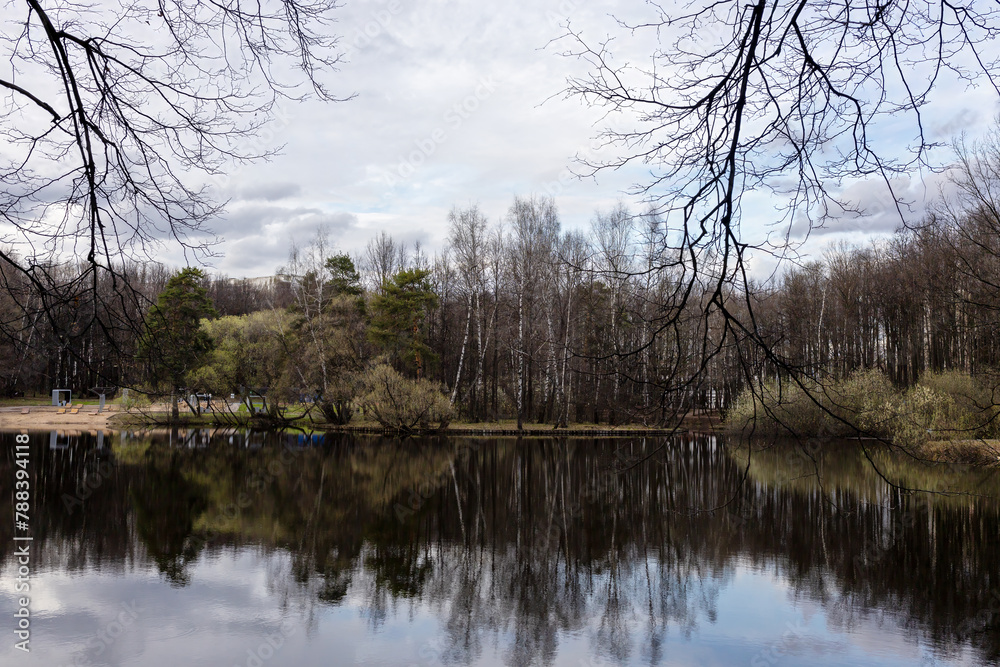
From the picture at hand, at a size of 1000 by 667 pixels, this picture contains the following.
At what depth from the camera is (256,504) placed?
15211 mm

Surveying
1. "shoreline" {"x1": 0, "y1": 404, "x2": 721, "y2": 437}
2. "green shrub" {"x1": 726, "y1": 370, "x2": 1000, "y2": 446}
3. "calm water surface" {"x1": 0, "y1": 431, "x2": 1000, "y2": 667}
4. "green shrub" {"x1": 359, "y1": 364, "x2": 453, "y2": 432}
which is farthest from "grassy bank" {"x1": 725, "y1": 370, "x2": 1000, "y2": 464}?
"green shrub" {"x1": 359, "y1": 364, "x2": 453, "y2": 432}

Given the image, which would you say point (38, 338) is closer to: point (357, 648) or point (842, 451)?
point (357, 648)

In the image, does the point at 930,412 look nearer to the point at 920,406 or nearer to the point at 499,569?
the point at 920,406

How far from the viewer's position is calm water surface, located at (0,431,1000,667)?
302 inches

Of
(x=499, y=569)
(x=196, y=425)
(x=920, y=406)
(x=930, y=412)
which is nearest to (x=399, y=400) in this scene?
(x=196, y=425)

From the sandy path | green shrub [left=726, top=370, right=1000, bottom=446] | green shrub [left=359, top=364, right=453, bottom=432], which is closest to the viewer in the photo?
green shrub [left=726, top=370, right=1000, bottom=446]

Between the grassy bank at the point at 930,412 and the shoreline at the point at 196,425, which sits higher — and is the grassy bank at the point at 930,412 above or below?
above

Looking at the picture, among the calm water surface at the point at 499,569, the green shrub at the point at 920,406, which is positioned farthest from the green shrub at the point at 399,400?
the green shrub at the point at 920,406

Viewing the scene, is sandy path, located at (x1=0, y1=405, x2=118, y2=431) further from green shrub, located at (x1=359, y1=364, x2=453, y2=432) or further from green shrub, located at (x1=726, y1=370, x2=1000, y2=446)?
green shrub, located at (x1=726, y1=370, x2=1000, y2=446)

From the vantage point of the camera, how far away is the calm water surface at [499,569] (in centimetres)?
767

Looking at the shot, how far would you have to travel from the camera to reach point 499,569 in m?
10.7

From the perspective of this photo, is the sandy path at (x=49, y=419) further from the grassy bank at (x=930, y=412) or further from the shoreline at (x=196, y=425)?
the grassy bank at (x=930, y=412)

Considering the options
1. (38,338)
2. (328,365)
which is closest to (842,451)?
(328,365)

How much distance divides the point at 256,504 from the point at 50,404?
3714cm
